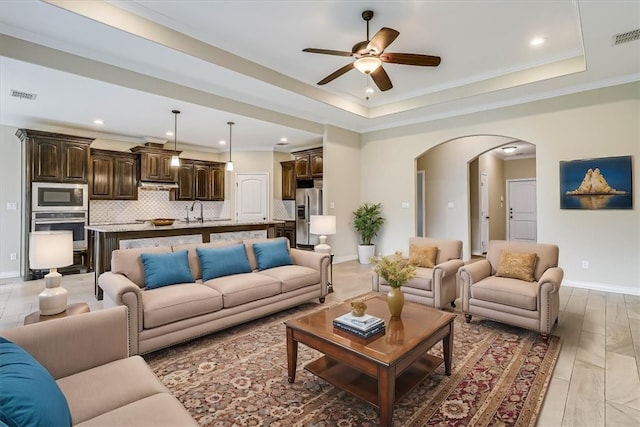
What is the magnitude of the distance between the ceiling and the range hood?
1.43 meters

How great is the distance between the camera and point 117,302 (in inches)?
98.0

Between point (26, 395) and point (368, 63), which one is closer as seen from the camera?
point (26, 395)

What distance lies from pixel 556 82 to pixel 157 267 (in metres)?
5.81

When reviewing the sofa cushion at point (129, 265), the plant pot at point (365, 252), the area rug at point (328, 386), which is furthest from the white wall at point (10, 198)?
the plant pot at point (365, 252)

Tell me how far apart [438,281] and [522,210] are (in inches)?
299

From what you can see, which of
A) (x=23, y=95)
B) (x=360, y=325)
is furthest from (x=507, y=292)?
(x=23, y=95)

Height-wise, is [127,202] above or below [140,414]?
above

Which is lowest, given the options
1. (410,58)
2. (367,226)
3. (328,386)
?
(328,386)

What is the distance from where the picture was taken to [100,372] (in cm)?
164


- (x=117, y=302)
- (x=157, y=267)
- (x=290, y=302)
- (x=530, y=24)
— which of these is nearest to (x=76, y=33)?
(x=157, y=267)

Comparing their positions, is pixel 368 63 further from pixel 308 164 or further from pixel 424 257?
pixel 308 164

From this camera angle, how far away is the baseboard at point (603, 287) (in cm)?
441

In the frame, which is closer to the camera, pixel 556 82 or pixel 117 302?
pixel 117 302

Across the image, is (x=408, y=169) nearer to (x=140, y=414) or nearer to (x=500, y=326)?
(x=500, y=326)
